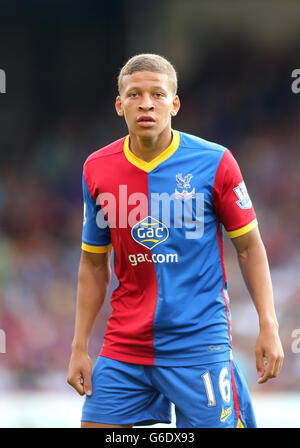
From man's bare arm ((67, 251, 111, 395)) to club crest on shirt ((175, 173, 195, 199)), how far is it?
444 millimetres

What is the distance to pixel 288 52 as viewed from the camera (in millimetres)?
8883

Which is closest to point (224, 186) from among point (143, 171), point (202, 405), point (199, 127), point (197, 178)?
point (197, 178)

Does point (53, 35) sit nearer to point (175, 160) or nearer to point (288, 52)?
point (288, 52)

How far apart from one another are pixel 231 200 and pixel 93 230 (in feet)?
1.93

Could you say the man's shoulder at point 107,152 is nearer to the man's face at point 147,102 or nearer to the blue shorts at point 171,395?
the man's face at point 147,102

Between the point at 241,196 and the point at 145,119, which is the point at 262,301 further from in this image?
the point at 145,119

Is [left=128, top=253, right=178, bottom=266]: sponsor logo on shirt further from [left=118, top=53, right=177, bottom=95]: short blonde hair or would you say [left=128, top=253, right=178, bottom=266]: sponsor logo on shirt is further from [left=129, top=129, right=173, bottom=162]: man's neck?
[left=118, top=53, right=177, bottom=95]: short blonde hair

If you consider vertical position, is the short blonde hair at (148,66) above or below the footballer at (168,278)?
above

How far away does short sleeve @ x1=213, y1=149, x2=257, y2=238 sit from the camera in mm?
3047

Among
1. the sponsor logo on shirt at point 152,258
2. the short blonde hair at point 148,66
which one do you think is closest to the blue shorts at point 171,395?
the sponsor logo on shirt at point 152,258

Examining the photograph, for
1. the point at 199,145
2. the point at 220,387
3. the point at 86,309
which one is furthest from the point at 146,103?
the point at 220,387

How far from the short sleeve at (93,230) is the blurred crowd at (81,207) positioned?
3.83 metres

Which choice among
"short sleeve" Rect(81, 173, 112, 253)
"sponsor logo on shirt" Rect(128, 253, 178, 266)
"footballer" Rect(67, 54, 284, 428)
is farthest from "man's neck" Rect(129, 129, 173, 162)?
"sponsor logo on shirt" Rect(128, 253, 178, 266)

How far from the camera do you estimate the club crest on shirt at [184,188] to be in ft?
10.0
